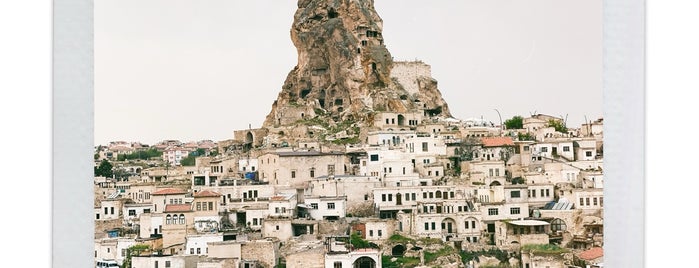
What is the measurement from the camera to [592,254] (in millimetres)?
5938

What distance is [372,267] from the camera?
604cm

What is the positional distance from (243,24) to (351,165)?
1.12 meters

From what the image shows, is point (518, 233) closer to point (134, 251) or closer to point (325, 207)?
point (325, 207)

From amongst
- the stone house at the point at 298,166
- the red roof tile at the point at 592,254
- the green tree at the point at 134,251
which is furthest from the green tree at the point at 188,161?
the red roof tile at the point at 592,254

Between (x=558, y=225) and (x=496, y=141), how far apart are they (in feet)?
2.17

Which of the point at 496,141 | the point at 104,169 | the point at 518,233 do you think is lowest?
the point at 518,233

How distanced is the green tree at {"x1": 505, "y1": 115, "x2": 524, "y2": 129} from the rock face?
0.40m

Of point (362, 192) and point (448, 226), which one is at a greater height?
point (362, 192)

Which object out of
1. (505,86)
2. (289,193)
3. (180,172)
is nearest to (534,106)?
(505,86)

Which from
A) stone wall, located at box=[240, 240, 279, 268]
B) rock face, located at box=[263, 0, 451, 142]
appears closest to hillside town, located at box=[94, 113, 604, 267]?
stone wall, located at box=[240, 240, 279, 268]

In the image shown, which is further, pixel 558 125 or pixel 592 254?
pixel 558 125

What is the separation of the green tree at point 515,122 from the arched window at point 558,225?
0.64 m
